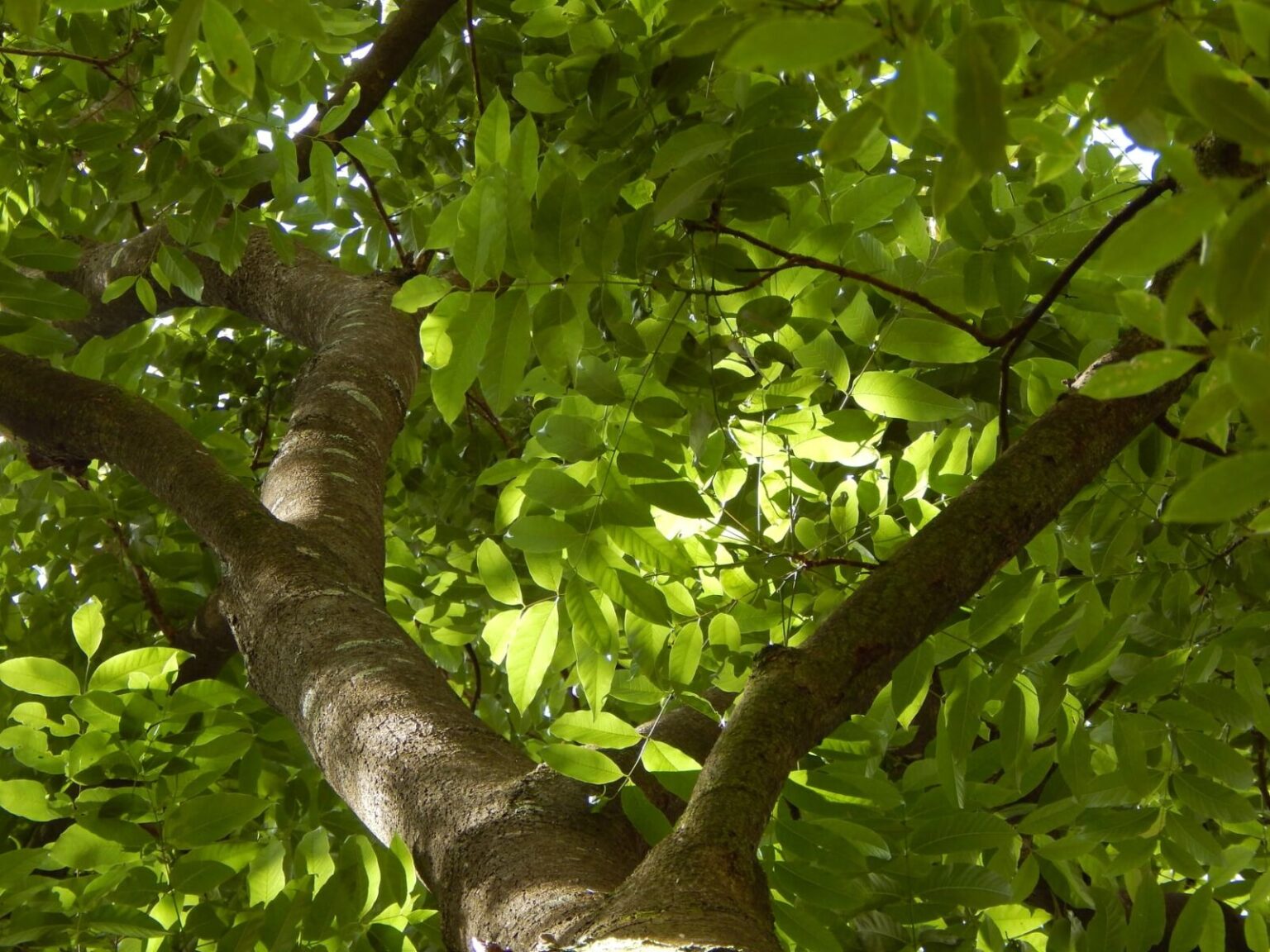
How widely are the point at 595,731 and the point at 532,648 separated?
0.17 m

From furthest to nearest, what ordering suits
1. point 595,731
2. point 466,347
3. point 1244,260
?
point 595,731, point 466,347, point 1244,260

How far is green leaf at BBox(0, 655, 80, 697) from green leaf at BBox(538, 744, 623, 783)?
0.95 meters

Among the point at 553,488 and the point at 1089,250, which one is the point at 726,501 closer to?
the point at 553,488

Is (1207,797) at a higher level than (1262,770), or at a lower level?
higher

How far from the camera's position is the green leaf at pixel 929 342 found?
4.95 ft

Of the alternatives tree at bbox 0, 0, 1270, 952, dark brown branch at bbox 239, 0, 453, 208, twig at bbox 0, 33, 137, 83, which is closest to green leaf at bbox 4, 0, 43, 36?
tree at bbox 0, 0, 1270, 952

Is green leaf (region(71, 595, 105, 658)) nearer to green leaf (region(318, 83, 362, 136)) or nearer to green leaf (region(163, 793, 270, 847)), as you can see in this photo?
green leaf (region(163, 793, 270, 847))

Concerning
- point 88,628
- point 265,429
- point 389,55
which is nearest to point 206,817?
point 88,628

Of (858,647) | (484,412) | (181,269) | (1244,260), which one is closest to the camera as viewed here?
(1244,260)

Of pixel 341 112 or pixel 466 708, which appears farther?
pixel 341 112

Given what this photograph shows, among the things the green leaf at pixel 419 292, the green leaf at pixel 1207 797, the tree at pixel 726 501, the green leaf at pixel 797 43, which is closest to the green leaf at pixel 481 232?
the tree at pixel 726 501

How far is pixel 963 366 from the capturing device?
2014 millimetres

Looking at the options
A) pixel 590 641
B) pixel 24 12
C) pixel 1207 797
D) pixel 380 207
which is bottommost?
pixel 1207 797

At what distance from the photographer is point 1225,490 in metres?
0.65
